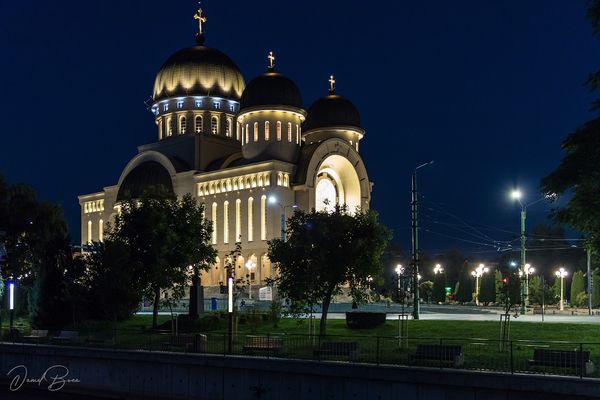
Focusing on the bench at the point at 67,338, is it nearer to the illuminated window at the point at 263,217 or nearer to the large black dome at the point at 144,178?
the illuminated window at the point at 263,217

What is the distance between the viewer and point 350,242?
3609 cm

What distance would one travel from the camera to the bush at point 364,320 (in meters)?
37.8

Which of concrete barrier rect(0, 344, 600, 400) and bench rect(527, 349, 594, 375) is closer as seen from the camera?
concrete barrier rect(0, 344, 600, 400)

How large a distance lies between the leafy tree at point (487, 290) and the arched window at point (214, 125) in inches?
1656

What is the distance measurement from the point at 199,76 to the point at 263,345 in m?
75.6

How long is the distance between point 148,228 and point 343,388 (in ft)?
81.0

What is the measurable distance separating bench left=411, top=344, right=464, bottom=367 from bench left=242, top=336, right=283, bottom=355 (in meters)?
5.01

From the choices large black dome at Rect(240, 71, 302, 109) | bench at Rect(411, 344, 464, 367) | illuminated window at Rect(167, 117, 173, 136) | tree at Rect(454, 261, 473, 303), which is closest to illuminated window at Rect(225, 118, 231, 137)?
illuminated window at Rect(167, 117, 173, 136)

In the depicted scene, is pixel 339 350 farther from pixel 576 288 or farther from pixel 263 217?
pixel 263 217

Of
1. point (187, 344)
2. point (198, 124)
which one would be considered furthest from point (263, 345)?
point (198, 124)

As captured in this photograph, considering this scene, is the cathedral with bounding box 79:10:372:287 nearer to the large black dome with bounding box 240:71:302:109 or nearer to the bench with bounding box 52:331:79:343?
the large black dome with bounding box 240:71:302:109

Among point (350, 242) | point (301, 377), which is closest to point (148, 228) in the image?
point (350, 242)

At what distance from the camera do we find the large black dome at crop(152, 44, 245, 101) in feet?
322

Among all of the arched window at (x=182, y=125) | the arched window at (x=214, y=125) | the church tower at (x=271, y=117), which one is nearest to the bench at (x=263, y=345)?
the church tower at (x=271, y=117)
